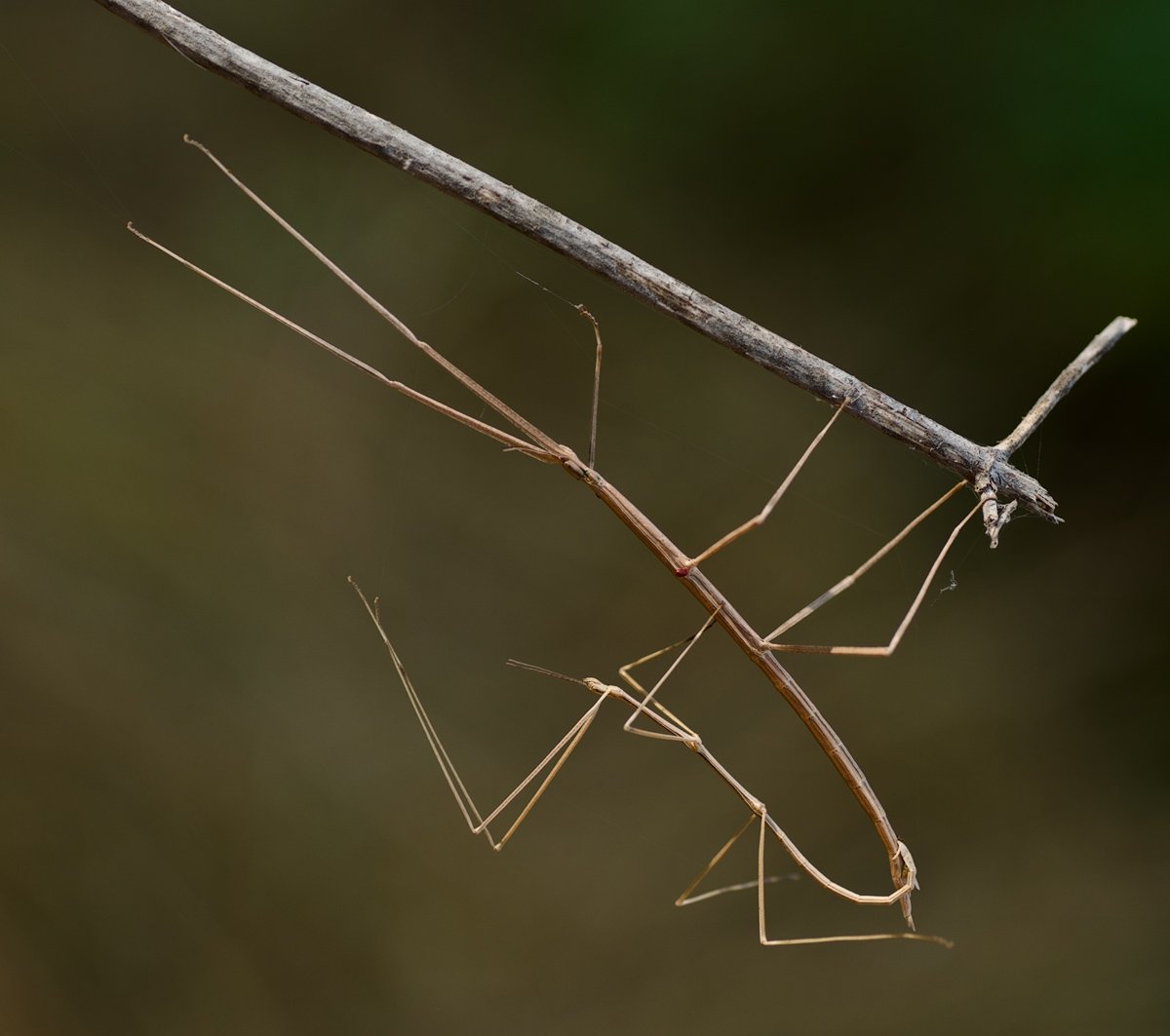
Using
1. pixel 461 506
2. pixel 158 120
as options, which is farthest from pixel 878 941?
pixel 158 120

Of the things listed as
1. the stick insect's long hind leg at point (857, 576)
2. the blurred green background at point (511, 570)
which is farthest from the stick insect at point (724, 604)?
the blurred green background at point (511, 570)

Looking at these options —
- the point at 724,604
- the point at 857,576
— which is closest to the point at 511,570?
the point at 724,604

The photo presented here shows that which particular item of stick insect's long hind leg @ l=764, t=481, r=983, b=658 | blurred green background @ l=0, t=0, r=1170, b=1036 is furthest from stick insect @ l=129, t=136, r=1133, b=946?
blurred green background @ l=0, t=0, r=1170, b=1036

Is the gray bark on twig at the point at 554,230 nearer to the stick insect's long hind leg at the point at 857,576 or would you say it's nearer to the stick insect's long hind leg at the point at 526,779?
the stick insect's long hind leg at the point at 857,576

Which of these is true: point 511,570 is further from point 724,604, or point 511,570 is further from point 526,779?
point 724,604

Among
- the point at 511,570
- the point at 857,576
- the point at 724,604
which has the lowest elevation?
the point at 511,570

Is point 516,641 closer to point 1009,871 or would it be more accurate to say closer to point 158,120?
point 1009,871
